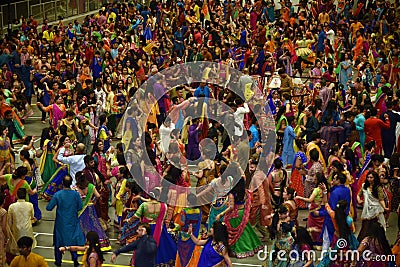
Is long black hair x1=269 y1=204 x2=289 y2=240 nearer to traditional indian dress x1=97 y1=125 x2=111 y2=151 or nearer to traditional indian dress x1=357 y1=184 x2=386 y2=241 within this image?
traditional indian dress x1=357 y1=184 x2=386 y2=241

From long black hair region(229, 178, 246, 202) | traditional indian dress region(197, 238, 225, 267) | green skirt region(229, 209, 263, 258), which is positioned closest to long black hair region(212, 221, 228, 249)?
traditional indian dress region(197, 238, 225, 267)

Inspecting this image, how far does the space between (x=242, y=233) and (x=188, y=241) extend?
1331 millimetres

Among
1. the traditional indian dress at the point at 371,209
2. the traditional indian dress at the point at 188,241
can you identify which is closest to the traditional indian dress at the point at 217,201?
the traditional indian dress at the point at 188,241

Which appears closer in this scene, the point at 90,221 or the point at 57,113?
the point at 90,221

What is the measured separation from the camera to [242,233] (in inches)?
592

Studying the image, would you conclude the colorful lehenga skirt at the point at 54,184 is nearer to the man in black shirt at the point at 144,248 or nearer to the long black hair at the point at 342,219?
the man in black shirt at the point at 144,248

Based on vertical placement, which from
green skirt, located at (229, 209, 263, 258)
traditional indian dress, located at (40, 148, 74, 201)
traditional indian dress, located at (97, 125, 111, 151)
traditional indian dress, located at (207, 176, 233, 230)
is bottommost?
green skirt, located at (229, 209, 263, 258)

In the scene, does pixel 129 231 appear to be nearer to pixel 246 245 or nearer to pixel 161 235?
pixel 161 235

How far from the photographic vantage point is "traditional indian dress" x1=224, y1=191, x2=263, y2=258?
14773 mm

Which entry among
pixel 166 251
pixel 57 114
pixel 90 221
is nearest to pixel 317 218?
pixel 166 251

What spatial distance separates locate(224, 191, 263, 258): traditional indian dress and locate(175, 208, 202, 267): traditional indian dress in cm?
56

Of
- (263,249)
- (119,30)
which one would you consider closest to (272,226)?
(263,249)

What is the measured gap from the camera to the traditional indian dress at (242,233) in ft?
48.5

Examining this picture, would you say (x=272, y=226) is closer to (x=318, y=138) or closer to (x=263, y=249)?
(x=263, y=249)
